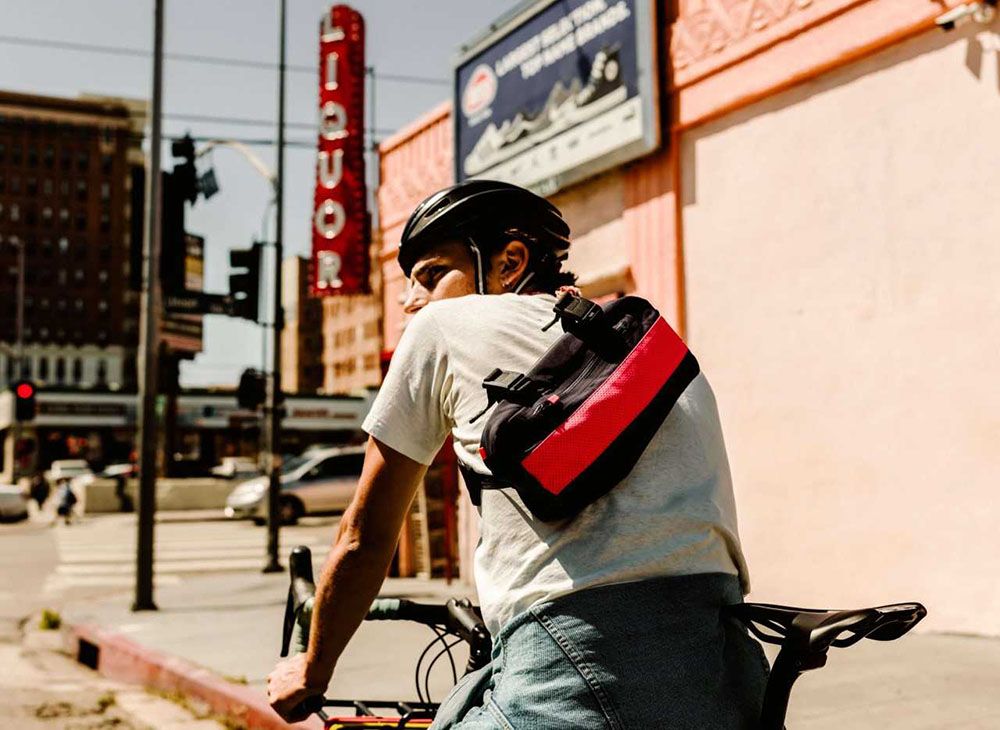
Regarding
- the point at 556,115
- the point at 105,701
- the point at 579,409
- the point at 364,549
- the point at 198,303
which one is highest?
the point at 556,115

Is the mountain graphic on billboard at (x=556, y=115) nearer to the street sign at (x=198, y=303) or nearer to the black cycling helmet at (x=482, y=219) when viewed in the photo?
the street sign at (x=198, y=303)

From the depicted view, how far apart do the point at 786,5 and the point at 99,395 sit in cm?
6152

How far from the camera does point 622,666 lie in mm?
1535

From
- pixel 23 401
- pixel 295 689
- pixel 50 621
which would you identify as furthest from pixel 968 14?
pixel 23 401

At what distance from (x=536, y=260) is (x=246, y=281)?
11308 millimetres

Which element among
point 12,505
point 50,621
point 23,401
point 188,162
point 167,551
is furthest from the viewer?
point 12,505

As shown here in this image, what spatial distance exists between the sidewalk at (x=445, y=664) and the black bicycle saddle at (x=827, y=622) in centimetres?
335

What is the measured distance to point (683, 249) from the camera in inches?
360

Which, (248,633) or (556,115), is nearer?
(248,633)

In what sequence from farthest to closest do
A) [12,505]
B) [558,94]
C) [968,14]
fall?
[12,505] < [558,94] < [968,14]

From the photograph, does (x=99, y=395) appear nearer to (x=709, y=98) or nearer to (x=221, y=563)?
(x=221, y=563)

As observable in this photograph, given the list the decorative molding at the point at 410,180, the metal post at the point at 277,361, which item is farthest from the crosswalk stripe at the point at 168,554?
the decorative molding at the point at 410,180

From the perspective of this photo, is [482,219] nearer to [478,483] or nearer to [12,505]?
[478,483]

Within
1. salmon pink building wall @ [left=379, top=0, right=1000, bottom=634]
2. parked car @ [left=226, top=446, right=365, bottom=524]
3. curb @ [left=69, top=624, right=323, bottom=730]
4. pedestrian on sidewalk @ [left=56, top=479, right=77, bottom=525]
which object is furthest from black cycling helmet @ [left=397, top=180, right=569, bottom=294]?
pedestrian on sidewalk @ [left=56, top=479, right=77, bottom=525]
